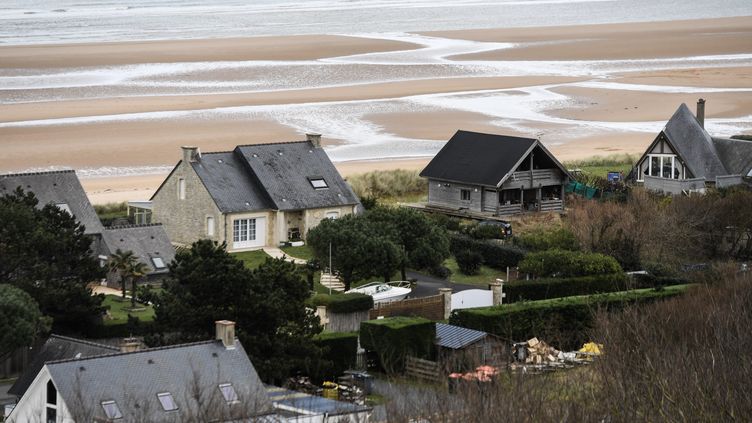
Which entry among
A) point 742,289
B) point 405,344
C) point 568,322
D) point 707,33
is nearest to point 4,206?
point 405,344

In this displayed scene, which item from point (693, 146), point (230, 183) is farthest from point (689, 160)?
point (230, 183)

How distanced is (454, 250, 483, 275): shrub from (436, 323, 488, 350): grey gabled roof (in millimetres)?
9188

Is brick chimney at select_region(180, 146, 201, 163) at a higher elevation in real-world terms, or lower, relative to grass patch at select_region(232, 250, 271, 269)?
higher

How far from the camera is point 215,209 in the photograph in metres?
50.3

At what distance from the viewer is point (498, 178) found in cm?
5538

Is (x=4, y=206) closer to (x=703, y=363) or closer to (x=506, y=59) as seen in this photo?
(x=703, y=363)

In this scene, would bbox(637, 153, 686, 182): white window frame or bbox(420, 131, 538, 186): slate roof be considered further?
bbox(637, 153, 686, 182): white window frame

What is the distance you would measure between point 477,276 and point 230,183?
9005 millimetres

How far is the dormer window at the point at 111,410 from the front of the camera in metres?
28.5

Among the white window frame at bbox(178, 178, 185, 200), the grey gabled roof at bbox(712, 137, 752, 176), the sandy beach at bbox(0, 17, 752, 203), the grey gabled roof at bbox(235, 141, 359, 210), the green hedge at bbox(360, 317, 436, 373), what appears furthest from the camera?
the sandy beach at bbox(0, 17, 752, 203)

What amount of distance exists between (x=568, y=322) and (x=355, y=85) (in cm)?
5801

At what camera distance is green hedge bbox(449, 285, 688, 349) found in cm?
3869

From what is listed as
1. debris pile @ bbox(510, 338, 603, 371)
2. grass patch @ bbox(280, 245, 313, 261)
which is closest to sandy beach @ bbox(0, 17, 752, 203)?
grass patch @ bbox(280, 245, 313, 261)

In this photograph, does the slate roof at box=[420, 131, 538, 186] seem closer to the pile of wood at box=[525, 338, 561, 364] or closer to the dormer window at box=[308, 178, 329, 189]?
the dormer window at box=[308, 178, 329, 189]
